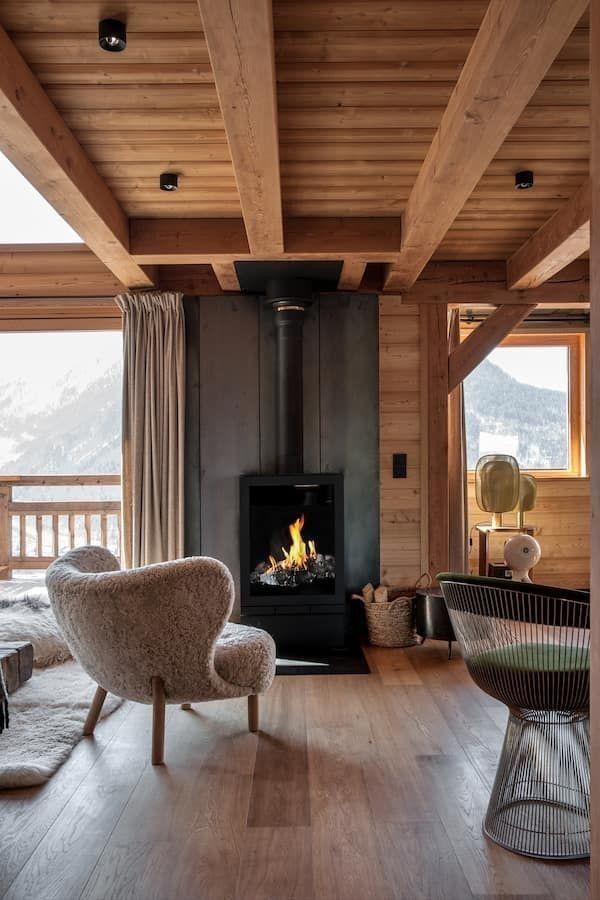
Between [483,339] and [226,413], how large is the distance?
1.77 meters

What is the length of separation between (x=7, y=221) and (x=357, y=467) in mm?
2717

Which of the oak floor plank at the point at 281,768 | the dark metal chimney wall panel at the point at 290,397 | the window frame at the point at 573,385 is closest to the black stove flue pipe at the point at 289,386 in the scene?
the dark metal chimney wall panel at the point at 290,397

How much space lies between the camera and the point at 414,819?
2422 mm

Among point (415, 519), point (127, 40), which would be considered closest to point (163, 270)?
point (415, 519)

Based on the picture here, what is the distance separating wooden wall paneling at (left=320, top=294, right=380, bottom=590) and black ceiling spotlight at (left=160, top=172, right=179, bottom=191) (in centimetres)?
180

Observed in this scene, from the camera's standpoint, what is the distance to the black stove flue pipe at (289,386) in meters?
4.70

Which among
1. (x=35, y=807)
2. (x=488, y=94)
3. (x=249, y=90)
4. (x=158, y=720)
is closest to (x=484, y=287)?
(x=488, y=94)

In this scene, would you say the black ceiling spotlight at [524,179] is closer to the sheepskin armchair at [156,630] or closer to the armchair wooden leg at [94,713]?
the sheepskin armchair at [156,630]

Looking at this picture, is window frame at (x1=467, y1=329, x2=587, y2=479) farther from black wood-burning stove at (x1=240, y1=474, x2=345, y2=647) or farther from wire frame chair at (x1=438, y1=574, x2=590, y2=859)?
wire frame chair at (x1=438, y1=574, x2=590, y2=859)

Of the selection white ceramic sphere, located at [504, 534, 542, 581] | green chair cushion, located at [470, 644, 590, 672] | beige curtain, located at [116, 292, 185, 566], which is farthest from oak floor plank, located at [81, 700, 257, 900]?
white ceramic sphere, located at [504, 534, 542, 581]

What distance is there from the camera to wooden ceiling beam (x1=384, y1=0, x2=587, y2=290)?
1.92 metres

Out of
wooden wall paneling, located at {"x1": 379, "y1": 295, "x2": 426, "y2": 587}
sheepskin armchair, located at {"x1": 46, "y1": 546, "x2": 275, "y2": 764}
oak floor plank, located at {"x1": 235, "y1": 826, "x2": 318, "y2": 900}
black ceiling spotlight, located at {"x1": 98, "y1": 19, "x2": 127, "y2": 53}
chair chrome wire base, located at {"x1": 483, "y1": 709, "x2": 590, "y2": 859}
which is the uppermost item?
black ceiling spotlight, located at {"x1": 98, "y1": 19, "x2": 127, "y2": 53}

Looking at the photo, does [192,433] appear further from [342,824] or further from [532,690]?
[532,690]

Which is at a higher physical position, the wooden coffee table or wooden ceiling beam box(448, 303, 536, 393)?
wooden ceiling beam box(448, 303, 536, 393)
